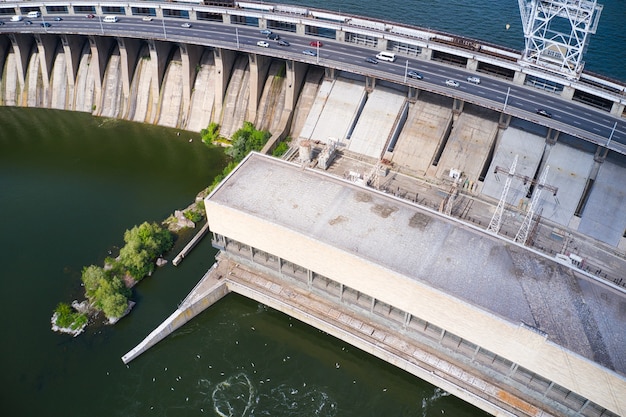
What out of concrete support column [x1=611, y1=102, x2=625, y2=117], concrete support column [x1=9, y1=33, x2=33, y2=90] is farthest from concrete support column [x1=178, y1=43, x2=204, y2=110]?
concrete support column [x1=611, y1=102, x2=625, y2=117]

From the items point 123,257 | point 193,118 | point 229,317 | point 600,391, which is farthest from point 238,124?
point 600,391

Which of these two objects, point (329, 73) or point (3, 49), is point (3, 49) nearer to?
point (3, 49)

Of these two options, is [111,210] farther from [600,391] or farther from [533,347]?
[600,391]

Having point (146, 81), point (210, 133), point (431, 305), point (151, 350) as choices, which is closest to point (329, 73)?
point (210, 133)

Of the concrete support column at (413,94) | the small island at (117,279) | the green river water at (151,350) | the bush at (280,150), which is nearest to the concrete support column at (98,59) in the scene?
the green river water at (151,350)

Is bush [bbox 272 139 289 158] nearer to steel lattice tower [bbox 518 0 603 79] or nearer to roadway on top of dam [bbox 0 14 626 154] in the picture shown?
roadway on top of dam [bbox 0 14 626 154]

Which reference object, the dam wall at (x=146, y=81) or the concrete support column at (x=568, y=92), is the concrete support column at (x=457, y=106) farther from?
the dam wall at (x=146, y=81)
